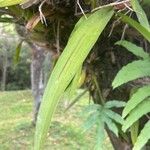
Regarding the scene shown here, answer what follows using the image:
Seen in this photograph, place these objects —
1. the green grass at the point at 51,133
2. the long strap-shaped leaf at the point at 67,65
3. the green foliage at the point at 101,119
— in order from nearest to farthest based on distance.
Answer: the long strap-shaped leaf at the point at 67,65, the green foliage at the point at 101,119, the green grass at the point at 51,133

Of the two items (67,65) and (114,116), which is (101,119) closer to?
(114,116)

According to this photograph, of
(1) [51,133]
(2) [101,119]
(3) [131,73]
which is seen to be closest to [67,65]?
(3) [131,73]

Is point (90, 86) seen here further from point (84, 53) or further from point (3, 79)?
point (3, 79)

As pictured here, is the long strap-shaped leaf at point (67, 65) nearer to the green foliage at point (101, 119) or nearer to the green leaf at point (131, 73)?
the green leaf at point (131, 73)

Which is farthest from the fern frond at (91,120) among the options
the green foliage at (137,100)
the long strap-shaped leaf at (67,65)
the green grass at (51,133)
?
the green grass at (51,133)

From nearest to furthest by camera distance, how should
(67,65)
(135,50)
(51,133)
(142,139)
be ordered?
(67,65)
(142,139)
(135,50)
(51,133)

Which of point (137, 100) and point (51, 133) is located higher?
point (137, 100)

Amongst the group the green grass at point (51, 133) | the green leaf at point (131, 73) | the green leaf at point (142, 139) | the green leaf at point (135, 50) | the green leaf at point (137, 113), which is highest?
the green leaf at point (135, 50)
